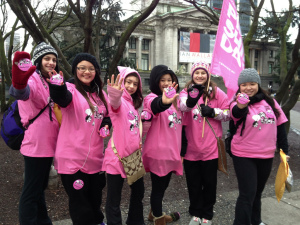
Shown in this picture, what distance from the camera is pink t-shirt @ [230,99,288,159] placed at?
284cm

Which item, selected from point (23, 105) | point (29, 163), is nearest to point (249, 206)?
point (29, 163)

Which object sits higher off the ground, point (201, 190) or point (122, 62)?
point (122, 62)

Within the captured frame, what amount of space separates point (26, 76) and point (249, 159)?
2226 millimetres

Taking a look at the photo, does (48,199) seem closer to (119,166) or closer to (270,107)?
(119,166)

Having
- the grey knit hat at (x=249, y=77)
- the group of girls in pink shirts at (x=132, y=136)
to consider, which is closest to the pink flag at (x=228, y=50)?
the group of girls in pink shirts at (x=132, y=136)

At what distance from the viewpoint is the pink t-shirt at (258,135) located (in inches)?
112

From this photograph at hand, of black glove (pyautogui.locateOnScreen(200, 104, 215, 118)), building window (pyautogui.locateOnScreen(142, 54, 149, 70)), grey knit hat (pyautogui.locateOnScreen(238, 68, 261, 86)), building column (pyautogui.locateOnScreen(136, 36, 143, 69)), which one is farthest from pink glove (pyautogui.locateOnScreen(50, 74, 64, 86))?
building window (pyautogui.locateOnScreen(142, 54, 149, 70))

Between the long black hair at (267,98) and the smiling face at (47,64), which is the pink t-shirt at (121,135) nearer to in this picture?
the smiling face at (47,64)

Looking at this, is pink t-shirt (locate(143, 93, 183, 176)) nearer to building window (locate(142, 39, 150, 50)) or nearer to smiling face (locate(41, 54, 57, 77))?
smiling face (locate(41, 54, 57, 77))

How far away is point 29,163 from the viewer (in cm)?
252

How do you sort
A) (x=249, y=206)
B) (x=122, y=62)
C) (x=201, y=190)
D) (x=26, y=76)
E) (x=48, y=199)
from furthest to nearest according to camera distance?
1. (x=122, y=62)
2. (x=48, y=199)
3. (x=201, y=190)
4. (x=249, y=206)
5. (x=26, y=76)

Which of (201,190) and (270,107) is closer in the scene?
(270,107)

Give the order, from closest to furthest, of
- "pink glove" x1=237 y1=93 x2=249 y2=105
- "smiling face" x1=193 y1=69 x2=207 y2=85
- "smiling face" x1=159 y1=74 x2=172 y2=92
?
"pink glove" x1=237 y1=93 x2=249 y2=105, "smiling face" x1=159 y1=74 x2=172 y2=92, "smiling face" x1=193 y1=69 x2=207 y2=85

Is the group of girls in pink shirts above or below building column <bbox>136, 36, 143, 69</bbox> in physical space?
below
